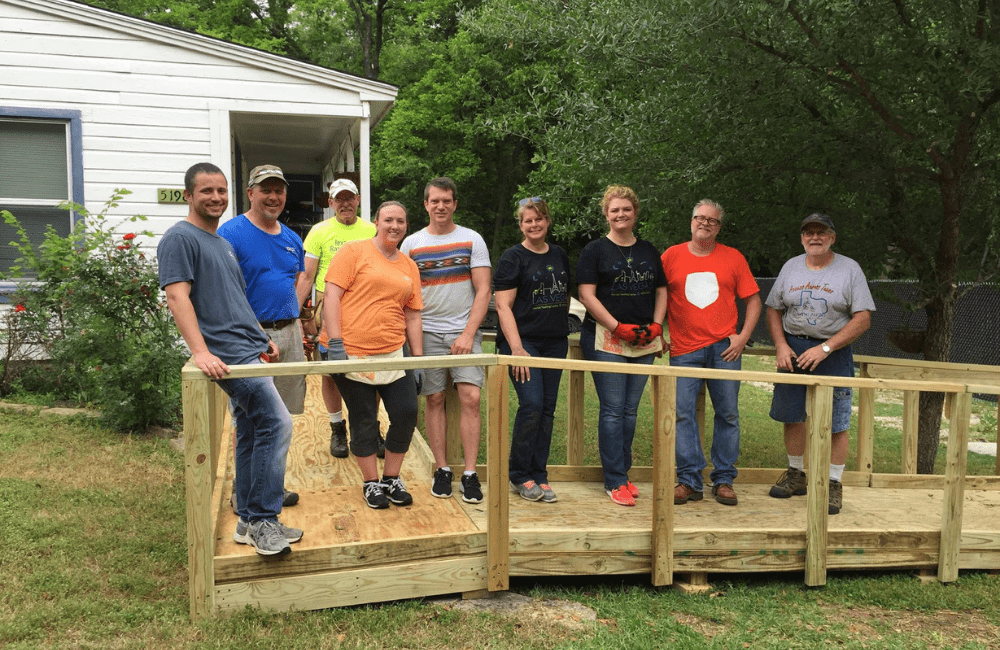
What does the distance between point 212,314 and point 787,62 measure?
3.83 m

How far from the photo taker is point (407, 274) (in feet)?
13.7

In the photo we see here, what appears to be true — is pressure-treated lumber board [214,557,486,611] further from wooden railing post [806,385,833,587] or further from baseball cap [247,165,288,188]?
baseball cap [247,165,288,188]

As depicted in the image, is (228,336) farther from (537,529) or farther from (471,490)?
(537,529)

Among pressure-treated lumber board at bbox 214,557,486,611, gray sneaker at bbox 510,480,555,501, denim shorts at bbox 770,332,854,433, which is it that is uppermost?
denim shorts at bbox 770,332,854,433

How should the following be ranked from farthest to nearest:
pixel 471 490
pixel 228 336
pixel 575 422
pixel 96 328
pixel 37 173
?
pixel 37 173, pixel 96 328, pixel 575 422, pixel 471 490, pixel 228 336

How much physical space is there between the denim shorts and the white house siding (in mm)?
5860

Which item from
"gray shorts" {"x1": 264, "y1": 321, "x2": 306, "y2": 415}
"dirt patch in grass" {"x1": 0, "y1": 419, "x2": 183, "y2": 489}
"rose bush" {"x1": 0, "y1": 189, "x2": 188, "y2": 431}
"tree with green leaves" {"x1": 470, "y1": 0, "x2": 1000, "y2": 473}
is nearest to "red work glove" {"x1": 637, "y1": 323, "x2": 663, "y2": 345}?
"tree with green leaves" {"x1": 470, "y1": 0, "x2": 1000, "y2": 473}

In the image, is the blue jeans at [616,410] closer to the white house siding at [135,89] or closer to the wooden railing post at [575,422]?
the wooden railing post at [575,422]

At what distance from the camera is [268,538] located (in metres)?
3.53

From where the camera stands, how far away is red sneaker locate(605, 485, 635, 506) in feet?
15.0

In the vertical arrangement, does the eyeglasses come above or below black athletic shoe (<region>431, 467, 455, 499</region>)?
above

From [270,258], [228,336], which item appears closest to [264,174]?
[270,258]

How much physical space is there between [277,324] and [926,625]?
3579 millimetres

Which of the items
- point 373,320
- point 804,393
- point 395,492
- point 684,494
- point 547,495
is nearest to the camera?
point 373,320
